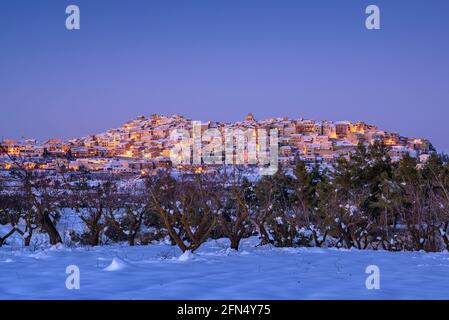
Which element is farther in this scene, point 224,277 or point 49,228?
point 49,228

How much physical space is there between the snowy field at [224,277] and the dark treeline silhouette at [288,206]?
2.94m

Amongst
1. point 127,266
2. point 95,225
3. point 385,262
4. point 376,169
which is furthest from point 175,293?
point 376,169

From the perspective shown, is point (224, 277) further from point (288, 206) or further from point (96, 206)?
point (288, 206)

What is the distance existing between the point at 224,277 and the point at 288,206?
1751 centimetres

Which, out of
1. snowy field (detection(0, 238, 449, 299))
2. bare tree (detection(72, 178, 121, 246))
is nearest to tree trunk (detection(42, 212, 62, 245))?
bare tree (detection(72, 178, 121, 246))

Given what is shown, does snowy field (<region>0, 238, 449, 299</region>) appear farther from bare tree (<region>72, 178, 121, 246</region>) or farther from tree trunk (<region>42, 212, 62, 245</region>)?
bare tree (<region>72, 178, 121, 246</region>)

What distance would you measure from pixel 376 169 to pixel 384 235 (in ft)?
15.0

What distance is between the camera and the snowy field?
660 cm

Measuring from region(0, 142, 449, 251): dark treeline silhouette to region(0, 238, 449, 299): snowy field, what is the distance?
294cm

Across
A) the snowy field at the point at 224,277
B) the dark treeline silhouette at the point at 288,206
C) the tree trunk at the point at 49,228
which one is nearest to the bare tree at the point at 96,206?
the dark treeline silhouette at the point at 288,206

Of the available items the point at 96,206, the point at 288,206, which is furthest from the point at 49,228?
the point at 288,206

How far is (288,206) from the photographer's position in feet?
82.6

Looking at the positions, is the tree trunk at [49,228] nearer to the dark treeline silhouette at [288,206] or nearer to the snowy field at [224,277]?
the dark treeline silhouette at [288,206]
